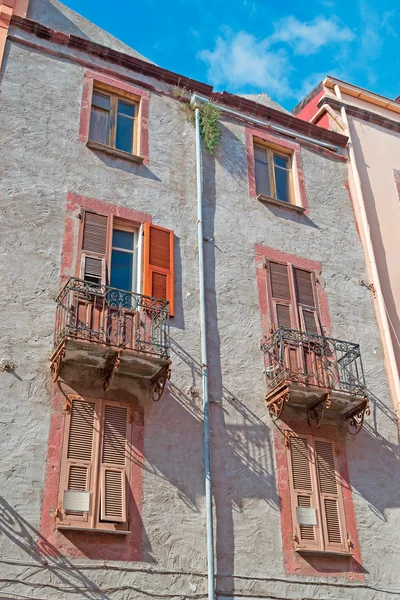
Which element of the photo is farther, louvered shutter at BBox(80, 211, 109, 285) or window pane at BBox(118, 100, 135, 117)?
window pane at BBox(118, 100, 135, 117)

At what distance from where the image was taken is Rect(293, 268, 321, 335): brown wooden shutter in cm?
1366

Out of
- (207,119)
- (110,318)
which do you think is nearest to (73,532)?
(110,318)

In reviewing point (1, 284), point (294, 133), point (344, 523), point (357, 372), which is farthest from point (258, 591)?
point (294, 133)

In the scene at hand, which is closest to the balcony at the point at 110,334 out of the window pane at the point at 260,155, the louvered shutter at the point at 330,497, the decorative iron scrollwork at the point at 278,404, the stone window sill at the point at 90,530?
the decorative iron scrollwork at the point at 278,404

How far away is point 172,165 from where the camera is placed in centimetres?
1430

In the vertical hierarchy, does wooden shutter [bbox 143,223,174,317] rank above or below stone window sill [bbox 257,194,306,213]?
below

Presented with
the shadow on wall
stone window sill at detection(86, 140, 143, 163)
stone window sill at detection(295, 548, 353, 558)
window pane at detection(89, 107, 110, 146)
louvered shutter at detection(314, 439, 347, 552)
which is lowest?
the shadow on wall

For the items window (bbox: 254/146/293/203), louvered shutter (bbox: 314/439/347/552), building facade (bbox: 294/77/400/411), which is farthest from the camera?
window (bbox: 254/146/293/203)

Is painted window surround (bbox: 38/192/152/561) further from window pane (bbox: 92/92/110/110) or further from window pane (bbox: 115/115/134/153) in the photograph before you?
window pane (bbox: 92/92/110/110)

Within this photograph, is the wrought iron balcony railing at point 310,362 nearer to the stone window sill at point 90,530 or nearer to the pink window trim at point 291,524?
the pink window trim at point 291,524

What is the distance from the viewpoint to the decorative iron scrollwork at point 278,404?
11844 millimetres

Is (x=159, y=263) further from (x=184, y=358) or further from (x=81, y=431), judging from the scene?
(x=81, y=431)

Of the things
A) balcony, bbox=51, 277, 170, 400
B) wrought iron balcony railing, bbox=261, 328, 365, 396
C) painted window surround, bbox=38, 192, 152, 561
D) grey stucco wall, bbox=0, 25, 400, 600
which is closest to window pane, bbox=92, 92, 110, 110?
grey stucco wall, bbox=0, 25, 400, 600

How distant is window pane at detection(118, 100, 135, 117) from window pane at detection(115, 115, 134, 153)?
0.13 meters
